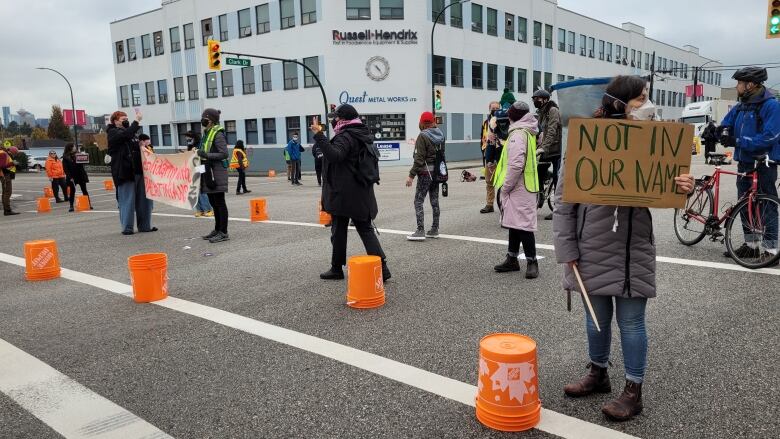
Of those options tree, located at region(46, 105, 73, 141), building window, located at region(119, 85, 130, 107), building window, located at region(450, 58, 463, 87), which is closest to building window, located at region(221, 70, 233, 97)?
building window, located at region(119, 85, 130, 107)

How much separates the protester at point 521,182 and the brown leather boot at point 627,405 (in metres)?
3.00

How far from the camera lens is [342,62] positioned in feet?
110

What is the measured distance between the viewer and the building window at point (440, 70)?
116 feet

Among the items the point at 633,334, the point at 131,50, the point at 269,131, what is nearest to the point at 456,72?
the point at 269,131

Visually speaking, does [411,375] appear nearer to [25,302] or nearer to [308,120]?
[25,302]

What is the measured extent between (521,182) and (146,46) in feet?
155

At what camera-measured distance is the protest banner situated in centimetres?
945

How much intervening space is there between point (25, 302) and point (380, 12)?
31.2 m

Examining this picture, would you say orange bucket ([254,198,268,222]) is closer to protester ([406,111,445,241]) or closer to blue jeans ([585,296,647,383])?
protester ([406,111,445,241])

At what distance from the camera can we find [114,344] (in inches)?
176

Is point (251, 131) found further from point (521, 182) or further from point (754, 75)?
point (754, 75)

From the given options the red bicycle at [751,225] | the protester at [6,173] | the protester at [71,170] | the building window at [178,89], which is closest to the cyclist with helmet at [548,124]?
the red bicycle at [751,225]

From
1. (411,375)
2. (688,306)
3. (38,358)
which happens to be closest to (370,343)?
(411,375)

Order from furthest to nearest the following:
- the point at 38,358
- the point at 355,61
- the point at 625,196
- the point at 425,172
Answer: the point at 355,61, the point at 425,172, the point at 38,358, the point at 625,196
